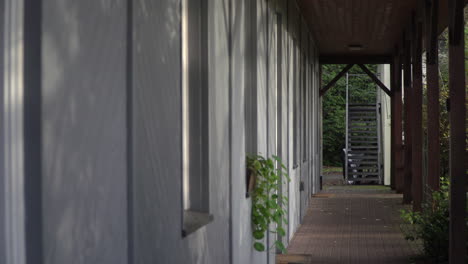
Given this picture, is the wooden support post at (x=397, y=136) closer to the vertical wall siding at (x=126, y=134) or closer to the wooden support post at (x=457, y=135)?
the wooden support post at (x=457, y=135)

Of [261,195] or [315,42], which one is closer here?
[261,195]

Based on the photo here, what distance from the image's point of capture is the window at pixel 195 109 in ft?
13.4

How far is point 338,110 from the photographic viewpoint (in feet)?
119

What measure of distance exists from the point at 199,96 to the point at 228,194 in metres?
0.90

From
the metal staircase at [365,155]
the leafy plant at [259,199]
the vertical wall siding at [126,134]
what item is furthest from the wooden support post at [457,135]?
the metal staircase at [365,155]

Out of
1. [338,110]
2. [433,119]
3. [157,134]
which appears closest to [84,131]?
[157,134]

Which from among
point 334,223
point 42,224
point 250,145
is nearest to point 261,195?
point 250,145

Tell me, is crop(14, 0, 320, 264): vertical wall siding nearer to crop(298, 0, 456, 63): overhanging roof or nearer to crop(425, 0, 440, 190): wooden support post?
crop(425, 0, 440, 190): wooden support post

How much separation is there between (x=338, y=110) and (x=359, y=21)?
23339 mm

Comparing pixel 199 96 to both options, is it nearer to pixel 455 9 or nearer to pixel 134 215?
pixel 134 215

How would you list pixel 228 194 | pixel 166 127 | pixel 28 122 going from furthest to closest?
1. pixel 228 194
2. pixel 166 127
3. pixel 28 122

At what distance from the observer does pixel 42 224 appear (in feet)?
6.13

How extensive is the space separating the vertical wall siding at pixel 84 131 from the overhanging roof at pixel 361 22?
8.03 metres

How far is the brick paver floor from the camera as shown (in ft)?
27.6
